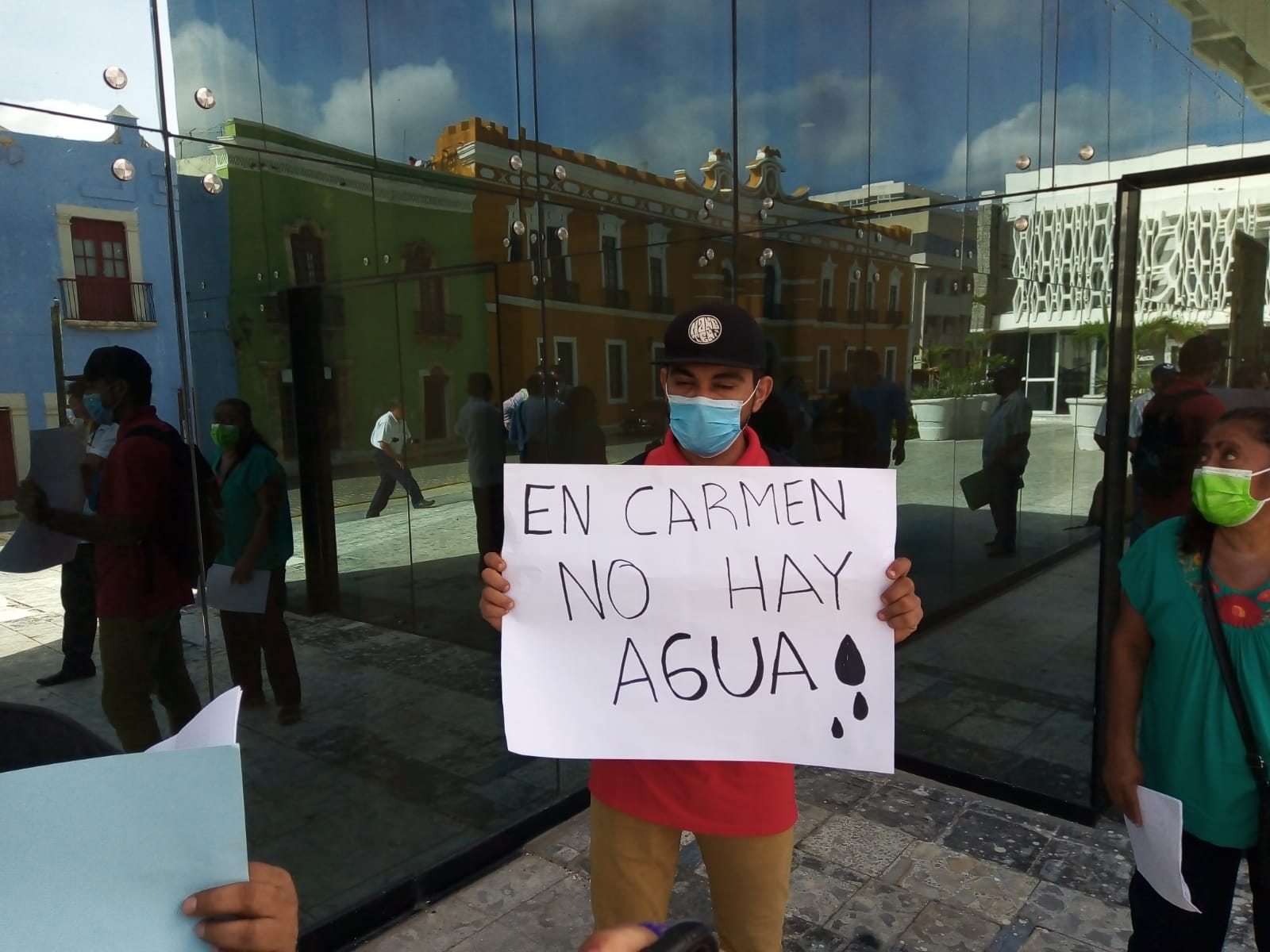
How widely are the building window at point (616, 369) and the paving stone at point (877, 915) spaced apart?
7.31 ft

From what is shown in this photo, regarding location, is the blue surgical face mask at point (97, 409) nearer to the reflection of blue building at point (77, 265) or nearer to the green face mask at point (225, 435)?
the reflection of blue building at point (77, 265)

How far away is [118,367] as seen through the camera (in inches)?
86.5

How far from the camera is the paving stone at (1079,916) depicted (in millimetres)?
2861

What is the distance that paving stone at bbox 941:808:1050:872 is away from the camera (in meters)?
3.39

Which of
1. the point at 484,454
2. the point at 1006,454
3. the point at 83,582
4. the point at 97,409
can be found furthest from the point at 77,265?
the point at 1006,454

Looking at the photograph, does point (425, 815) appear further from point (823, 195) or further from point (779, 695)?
point (823, 195)

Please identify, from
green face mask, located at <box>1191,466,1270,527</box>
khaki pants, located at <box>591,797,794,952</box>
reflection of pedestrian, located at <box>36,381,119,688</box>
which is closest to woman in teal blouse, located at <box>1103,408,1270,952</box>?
green face mask, located at <box>1191,466,1270,527</box>

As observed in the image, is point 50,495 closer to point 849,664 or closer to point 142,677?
point 142,677

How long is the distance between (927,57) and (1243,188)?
150 centimetres

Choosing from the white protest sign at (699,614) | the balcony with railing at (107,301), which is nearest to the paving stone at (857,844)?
the white protest sign at (699,614)

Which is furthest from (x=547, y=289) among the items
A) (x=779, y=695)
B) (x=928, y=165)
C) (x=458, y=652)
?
(x=779, y=695)

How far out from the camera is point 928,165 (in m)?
3.99

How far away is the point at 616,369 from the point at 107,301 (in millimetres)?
2007

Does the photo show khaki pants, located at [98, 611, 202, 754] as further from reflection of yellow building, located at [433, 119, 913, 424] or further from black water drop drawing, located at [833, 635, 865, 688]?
black water drop drawing, located at [833, 635, 865, 688]
